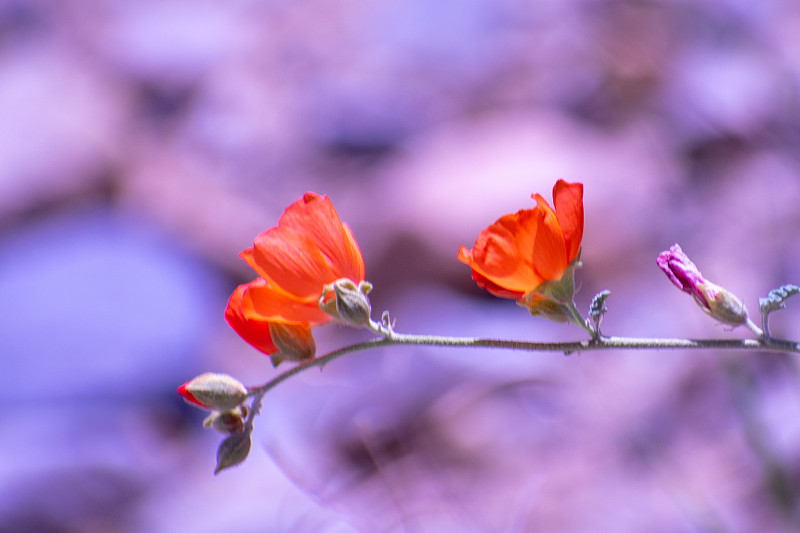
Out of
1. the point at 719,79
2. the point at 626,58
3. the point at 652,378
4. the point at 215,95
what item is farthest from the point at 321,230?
the point at 215,95

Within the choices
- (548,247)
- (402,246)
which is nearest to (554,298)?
(548,247)

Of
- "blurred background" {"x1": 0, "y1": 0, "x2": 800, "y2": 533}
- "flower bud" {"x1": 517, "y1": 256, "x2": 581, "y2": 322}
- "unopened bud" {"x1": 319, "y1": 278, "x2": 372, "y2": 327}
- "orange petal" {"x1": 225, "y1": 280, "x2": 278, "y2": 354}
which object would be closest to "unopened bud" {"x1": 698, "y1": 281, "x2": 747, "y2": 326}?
"flower bud" {"x1": 517, "y1": 256, "x2": 581, "y2": 322}

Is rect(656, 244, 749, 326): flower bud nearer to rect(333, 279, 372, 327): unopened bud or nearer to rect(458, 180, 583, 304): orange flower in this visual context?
rect(458, 180, 583, 304): orange flower

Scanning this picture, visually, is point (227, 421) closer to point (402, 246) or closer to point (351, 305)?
point (351, 305)

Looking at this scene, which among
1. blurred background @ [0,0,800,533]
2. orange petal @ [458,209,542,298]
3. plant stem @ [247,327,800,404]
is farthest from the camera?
blurred background @ [0,0,800,533]

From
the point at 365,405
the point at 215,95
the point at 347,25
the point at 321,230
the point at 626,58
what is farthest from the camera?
the point at 347,25

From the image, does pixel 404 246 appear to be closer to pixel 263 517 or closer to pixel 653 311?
pixel 653 311
